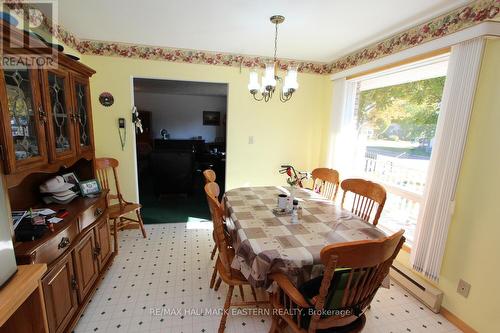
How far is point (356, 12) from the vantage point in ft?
6.19

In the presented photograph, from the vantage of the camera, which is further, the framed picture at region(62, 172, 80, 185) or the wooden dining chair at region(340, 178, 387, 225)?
the framed picture at region(62, 172, 80, 185)

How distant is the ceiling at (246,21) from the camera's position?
1.81m

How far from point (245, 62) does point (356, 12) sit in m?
1.52

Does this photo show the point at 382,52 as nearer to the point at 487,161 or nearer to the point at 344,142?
the point at 344,142

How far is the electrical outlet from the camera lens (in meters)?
1.71

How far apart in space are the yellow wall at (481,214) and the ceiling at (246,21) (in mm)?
712

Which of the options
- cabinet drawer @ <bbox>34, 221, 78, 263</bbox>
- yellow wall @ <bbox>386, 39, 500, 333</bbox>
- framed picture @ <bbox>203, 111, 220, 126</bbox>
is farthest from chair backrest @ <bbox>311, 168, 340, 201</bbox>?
framed picture @ <bbox>203, 111, 220, 126</bbox>

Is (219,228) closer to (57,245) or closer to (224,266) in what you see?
(224,266)

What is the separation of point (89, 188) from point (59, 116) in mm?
672

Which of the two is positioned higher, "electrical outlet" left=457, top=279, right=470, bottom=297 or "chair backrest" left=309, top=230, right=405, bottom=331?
"chair backrest" left=309, top=230, right=405, bottom=331

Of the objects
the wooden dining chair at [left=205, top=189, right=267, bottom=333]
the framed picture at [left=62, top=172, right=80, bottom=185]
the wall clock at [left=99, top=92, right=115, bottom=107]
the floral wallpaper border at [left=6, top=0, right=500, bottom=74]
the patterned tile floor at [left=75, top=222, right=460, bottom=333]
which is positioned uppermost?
the floral wallpaper border at [left=6, top=0, right=500, bottom=74]

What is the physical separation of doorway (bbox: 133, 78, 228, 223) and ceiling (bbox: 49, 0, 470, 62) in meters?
1.31

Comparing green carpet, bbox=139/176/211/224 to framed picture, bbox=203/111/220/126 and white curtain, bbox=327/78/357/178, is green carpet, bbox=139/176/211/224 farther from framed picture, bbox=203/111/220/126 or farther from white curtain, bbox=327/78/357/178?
framed picture, bbox=203/111/220/126

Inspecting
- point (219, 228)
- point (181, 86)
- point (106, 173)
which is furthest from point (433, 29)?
point (181, 86)
